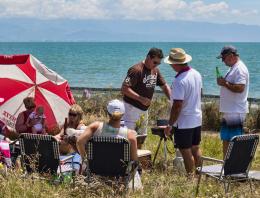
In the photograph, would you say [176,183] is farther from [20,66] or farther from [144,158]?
[20,66]

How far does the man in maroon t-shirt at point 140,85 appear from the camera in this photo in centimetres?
724

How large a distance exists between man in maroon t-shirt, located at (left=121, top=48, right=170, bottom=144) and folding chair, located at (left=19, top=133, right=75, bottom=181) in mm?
1582

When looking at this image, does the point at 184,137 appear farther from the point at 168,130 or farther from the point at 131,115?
the point at 131,115

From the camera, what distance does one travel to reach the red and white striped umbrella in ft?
28.2

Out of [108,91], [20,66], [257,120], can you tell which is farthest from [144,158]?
[108,91]

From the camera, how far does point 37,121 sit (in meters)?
7.69

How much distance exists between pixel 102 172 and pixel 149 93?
210 centimetres

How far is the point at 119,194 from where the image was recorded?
5.45m

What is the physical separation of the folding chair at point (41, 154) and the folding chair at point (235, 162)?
137cm

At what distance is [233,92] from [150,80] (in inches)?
43.7

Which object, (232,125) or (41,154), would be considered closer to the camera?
(41,154)

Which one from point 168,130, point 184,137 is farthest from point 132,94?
point 184,137

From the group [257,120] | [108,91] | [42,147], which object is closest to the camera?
[42,147]

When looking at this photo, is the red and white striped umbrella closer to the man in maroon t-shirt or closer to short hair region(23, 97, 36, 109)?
short hair region(23, 97, 36, 109)
